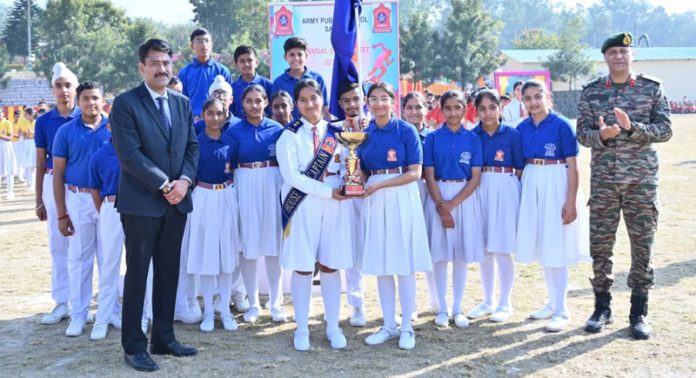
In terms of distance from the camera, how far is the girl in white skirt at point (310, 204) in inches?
208

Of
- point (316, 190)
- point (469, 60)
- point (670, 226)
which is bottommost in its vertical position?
point (670, 226)

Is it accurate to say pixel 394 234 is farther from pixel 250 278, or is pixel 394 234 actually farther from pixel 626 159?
pixel 626 159

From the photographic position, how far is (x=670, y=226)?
977cm

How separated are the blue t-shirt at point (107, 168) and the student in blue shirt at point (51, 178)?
812 millimetres

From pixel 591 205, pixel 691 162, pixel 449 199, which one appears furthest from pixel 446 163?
pixel 691 162

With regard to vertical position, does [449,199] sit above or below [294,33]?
below

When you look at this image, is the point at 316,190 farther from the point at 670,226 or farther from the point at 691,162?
the point at 691,162

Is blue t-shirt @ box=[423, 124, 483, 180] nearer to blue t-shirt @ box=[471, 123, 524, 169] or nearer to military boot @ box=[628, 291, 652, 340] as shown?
blue t-shirt @ box=[471, 123, 524, 169]

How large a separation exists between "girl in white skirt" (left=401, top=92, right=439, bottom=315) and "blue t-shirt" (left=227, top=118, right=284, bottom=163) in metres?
1.19

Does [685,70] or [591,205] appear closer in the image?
[591,205]

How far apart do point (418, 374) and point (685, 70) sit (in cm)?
6255

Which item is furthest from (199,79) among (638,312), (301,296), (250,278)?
(638,312)

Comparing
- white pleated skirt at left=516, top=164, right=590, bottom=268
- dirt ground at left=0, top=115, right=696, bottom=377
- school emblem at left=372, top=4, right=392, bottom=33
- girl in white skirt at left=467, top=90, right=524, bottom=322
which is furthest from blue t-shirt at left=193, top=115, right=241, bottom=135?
school emblem at left=372, top=4, right=392, bottom=33

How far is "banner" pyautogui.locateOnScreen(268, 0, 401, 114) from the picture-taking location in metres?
8.76
